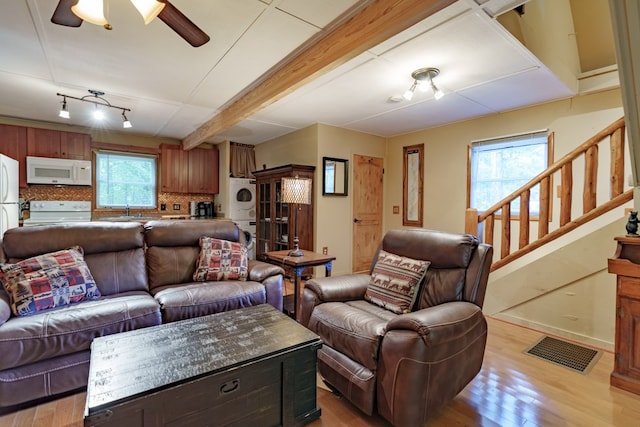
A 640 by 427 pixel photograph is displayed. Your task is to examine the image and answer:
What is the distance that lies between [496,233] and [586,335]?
155cm

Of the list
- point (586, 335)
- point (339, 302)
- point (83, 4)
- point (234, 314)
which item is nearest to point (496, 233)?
point (586, 335)

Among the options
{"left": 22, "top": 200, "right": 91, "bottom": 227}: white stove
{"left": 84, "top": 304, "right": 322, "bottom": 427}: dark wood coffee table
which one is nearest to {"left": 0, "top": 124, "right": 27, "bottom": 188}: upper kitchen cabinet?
{"left": 22, "top": 200, "right": 91, "bottom": 227}: white stove

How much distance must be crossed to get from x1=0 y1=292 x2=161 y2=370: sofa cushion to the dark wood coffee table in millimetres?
413

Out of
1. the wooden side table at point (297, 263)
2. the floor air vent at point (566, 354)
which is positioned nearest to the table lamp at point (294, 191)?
the wooden side table at point (297, 263)

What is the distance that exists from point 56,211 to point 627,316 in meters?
6.65

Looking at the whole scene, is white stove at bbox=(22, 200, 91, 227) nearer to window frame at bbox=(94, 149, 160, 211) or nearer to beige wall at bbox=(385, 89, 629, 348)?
window frame at bbox=(94, 149, 160, 211)

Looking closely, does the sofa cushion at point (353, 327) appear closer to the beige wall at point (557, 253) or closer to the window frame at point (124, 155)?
the beige wall at point (557, 253)

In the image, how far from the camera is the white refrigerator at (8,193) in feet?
10.2

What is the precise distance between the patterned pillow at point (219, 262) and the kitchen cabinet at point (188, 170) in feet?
10.8

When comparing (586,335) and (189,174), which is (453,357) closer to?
(586,335)

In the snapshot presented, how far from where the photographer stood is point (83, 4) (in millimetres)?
1354

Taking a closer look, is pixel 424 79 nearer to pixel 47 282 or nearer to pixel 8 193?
pixel 47 282

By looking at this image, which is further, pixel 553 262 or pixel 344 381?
pixel 553 262

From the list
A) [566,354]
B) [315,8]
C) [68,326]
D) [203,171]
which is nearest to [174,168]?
[203,171]
